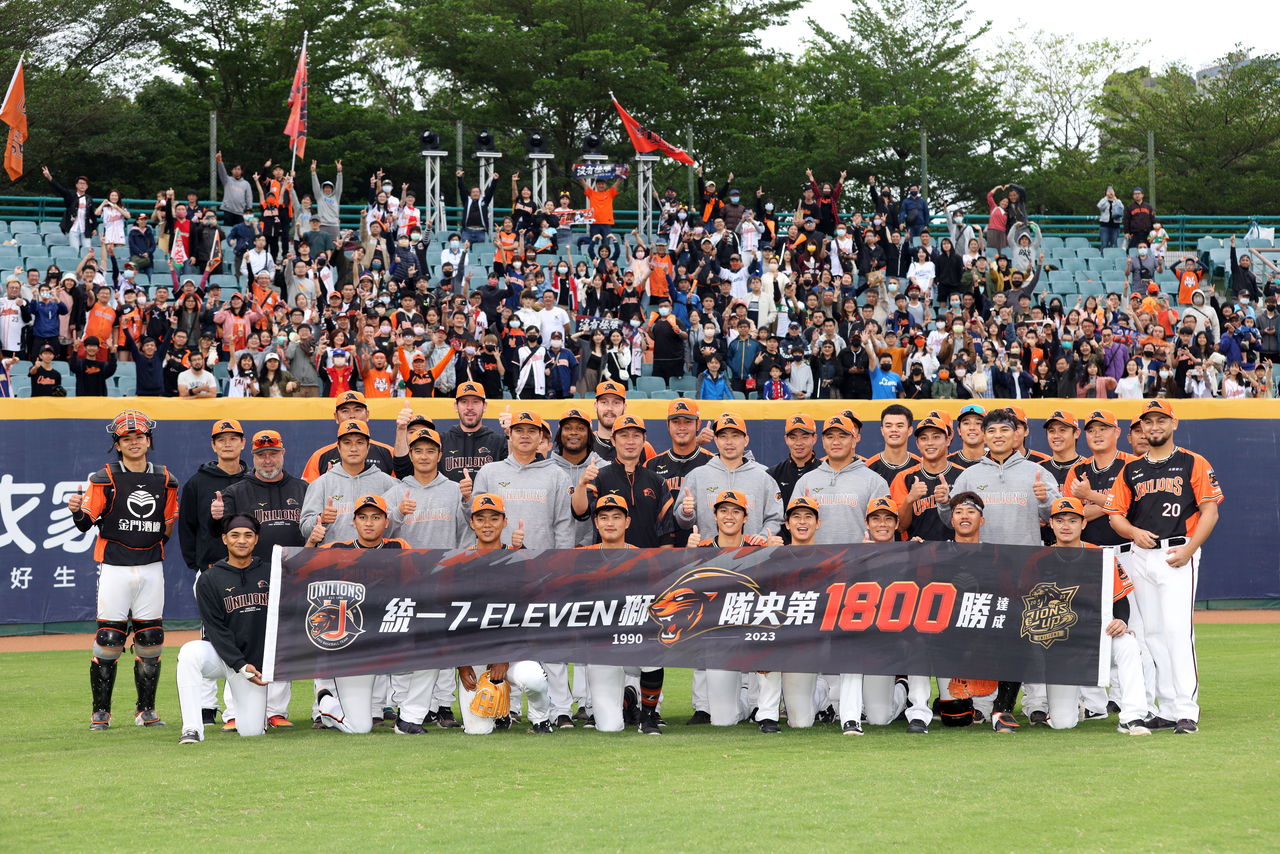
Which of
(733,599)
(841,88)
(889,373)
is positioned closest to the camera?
(733,599)

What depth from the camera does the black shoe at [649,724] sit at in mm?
9805

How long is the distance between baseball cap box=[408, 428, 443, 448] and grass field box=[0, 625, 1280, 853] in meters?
2.12

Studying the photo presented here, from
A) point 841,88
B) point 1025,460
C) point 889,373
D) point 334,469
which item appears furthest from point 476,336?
point 841,88

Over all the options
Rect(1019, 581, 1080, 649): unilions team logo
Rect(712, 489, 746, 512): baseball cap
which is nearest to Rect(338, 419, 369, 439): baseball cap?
Rect(712, 489, 746, 512): baseball cap

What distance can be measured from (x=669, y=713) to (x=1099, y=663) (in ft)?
10.7

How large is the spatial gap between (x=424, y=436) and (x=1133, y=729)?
5287mm

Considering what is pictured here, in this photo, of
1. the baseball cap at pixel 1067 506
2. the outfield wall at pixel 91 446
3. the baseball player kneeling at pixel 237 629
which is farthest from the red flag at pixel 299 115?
the baseball cap at pixel 1067 506

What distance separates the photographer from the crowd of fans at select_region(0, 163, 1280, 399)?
1923cm

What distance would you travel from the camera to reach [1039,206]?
5059 centimetres

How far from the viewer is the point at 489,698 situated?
32.3 ft

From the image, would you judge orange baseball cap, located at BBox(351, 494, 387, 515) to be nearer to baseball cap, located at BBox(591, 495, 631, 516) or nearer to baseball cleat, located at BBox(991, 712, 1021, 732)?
baseball cap, located at BBox(591, 495, 631, 516)

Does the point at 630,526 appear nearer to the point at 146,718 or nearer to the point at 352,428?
the point at 352,428

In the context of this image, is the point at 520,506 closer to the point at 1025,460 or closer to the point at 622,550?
the point at 622,550

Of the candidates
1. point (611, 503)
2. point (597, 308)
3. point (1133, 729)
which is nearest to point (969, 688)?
point (1133, 729)
